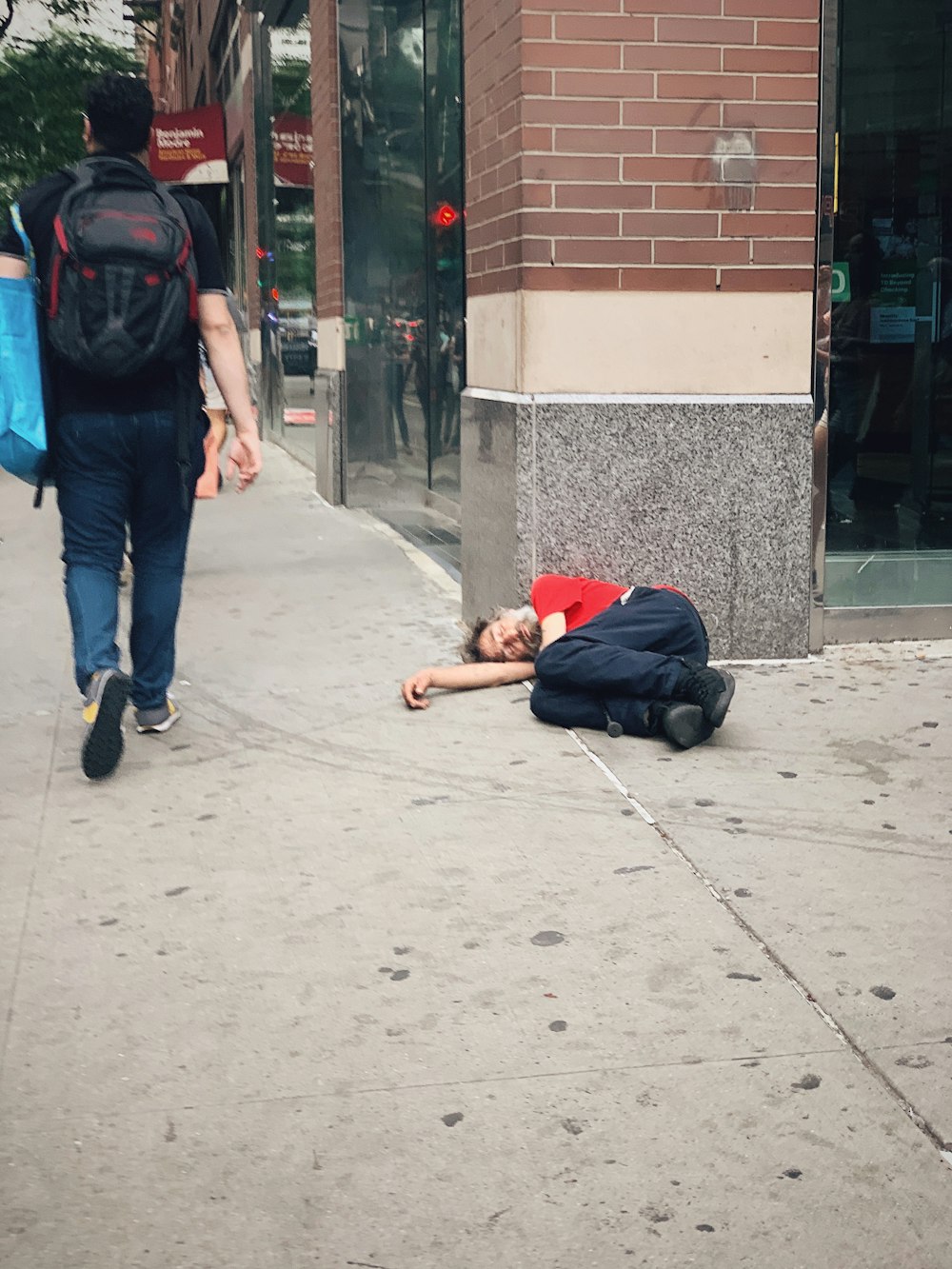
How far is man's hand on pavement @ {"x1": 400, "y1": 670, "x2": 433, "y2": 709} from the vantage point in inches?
217

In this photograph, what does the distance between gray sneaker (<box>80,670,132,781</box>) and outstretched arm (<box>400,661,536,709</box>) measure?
1.17 meters

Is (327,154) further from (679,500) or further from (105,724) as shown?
(105,724)

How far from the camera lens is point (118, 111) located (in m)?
4.75

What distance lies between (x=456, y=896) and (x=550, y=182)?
125 inches

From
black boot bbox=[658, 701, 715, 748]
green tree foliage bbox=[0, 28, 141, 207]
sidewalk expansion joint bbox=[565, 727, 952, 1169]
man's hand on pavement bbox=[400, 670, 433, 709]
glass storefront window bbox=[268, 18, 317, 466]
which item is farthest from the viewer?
green tree foliage bbox=[0, 28, 141, 207]

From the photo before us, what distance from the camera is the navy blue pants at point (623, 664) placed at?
16.5 ft

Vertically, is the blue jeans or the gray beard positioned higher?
the blue jeans

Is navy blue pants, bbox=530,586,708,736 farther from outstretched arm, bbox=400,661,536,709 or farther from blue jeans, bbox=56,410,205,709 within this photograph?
blue jeans, bbox=56,410,205,709

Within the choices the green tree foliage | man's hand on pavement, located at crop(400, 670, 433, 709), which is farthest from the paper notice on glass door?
the green tree foliage

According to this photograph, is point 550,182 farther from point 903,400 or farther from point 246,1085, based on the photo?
point 246,1085

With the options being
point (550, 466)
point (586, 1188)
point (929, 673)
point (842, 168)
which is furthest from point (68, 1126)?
point (842, 168)

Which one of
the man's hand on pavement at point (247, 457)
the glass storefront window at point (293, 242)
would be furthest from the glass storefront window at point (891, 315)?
the glass storefront window at point (293, 242)

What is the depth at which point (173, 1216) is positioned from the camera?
8.07ft

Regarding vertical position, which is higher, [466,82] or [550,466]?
[466,82]
